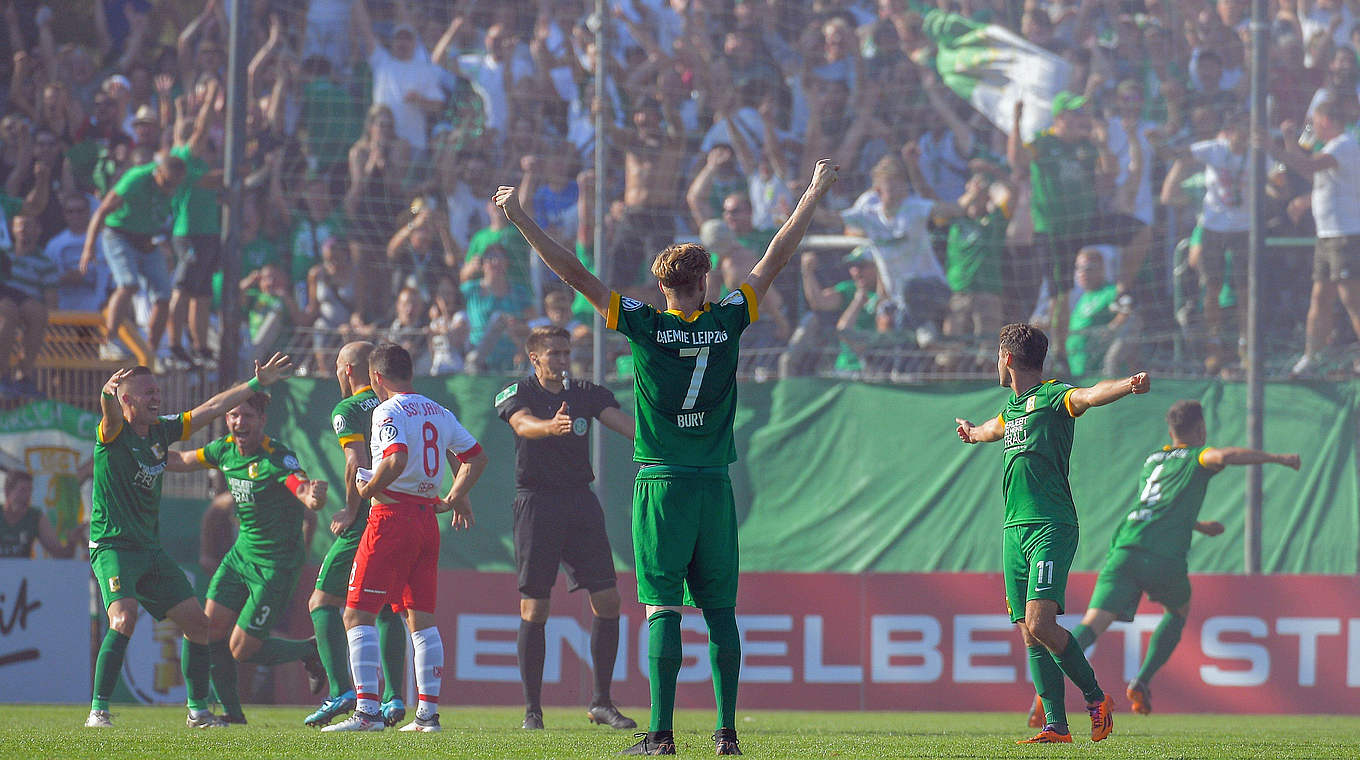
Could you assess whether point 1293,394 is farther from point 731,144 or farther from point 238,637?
point 238,637

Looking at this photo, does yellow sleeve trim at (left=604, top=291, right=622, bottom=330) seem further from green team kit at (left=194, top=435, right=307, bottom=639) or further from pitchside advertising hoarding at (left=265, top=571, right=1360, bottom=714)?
pitchside advertising hoarding at (left=265, top=571, right=1360, bottom=714)

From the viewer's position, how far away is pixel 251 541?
10.5 meters

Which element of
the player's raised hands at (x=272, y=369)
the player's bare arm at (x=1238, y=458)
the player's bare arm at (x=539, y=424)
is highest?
the player's raised hands at (x=272, y=369)

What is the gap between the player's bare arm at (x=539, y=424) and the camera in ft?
27.6

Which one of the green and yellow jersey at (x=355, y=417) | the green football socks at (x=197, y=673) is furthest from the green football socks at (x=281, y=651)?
the green and yellow jersey at (x=355, y=417)

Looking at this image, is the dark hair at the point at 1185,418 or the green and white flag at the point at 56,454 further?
the green and white flag at the point at 56,454

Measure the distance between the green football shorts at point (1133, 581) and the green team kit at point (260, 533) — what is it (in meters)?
5.38

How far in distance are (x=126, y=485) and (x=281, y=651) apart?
6.32 ft

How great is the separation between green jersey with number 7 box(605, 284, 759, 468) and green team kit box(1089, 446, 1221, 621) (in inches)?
198

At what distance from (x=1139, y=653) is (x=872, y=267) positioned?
4.36 metres

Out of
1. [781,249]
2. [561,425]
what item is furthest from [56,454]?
[781,249]

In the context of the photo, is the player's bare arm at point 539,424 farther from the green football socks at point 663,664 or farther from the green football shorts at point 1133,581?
the green football shorts at point 1133,581

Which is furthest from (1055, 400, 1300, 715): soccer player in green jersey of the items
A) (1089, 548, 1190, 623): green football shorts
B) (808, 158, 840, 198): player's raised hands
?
(808, 158, 840, 198): player's raised hands

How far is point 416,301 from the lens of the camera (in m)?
14.9
